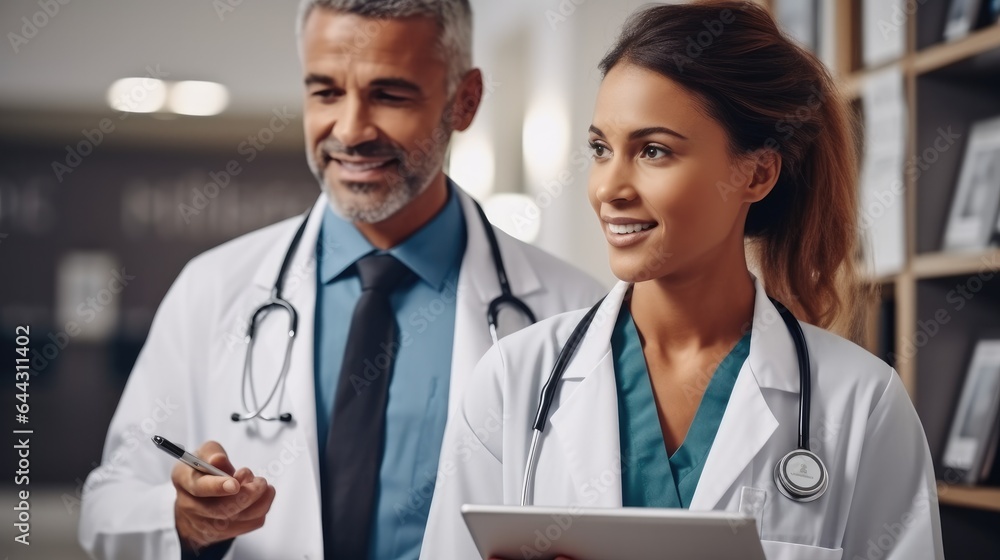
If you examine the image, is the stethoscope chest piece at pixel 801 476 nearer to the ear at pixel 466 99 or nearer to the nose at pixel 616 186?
the nose at pixel 616 186

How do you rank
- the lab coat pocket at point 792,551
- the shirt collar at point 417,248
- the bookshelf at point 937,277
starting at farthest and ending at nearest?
1. the bookshelf at point 937,277
2. the shirt collar at point 417,248
3. the lab coat pocket at point 792,551

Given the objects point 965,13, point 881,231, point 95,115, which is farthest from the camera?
point 95,115

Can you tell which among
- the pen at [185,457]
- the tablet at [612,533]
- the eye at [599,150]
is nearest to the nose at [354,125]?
the eye at [599,150]

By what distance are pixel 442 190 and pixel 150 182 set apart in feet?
4.79

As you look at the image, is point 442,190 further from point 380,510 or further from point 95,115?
point 95,115

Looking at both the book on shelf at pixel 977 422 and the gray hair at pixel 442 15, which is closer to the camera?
the gray hair at pixel 442 15

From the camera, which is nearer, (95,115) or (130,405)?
(130,405)

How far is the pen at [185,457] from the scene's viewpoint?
35.6 inches

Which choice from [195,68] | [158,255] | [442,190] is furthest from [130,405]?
[158,255]

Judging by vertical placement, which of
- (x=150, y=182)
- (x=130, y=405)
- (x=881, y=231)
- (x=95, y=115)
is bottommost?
(x=130, y=405)

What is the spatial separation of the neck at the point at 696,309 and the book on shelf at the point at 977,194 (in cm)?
82

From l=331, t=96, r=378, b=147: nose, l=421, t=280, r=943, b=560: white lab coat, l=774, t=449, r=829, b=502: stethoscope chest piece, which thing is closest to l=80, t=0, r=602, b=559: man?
l=331, t=96, r=378, b=147: nose

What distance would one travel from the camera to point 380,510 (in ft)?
3.55

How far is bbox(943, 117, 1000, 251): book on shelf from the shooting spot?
1604 millimetres
